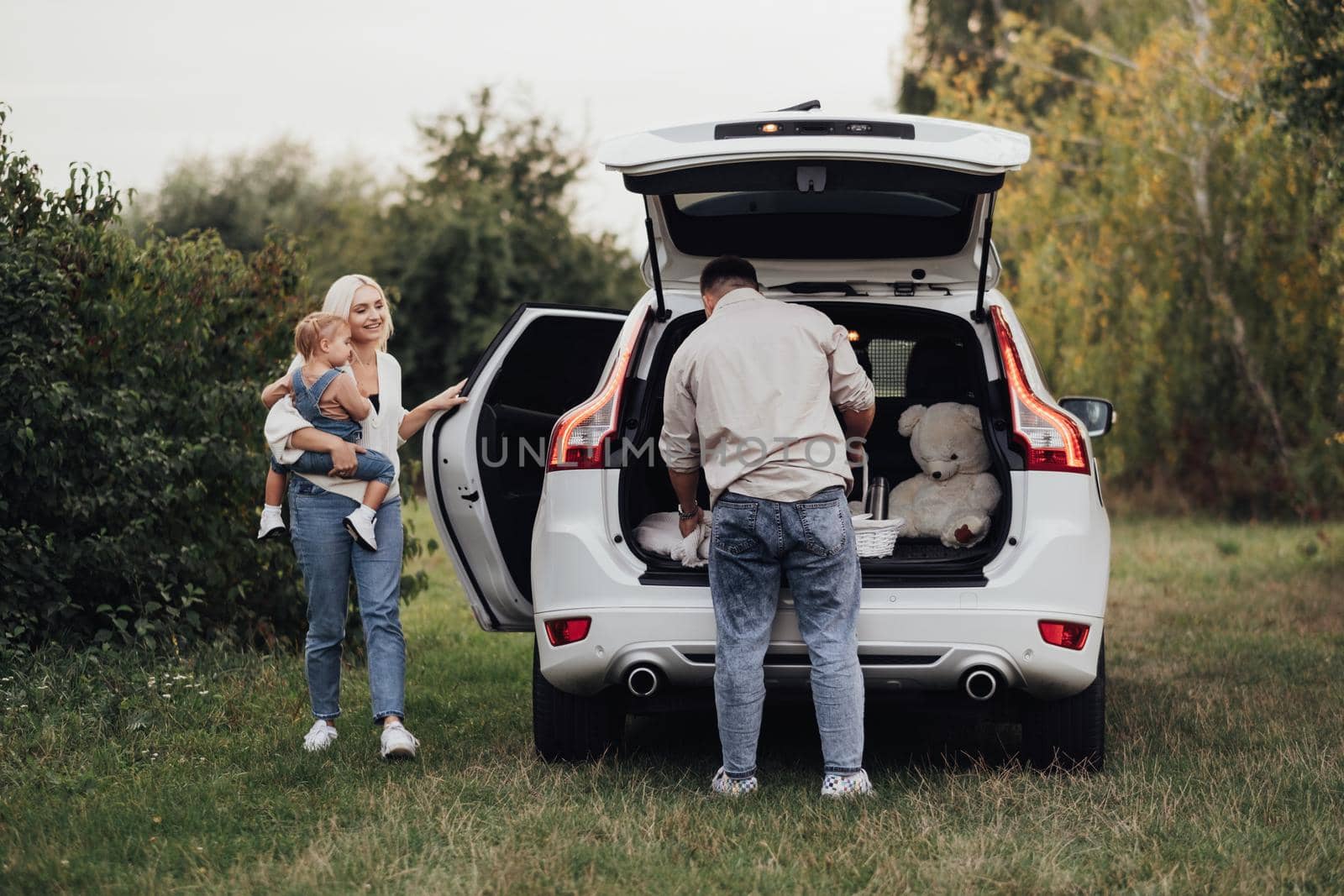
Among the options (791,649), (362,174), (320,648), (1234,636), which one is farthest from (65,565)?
(362,174)

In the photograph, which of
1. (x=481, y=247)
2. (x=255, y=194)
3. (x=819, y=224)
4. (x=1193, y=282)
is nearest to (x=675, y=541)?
(x=819, y=224)

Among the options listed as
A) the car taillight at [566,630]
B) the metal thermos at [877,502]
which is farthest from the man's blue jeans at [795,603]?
→ the metal thermos at [877,502]

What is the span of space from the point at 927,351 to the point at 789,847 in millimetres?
2429

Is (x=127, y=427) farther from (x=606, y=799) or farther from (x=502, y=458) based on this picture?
(x=606, y=799)

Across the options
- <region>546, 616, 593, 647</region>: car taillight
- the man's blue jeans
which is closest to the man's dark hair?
the man's blue jeans

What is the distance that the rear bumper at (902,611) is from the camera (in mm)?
4688

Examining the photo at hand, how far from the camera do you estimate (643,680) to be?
15.9ft

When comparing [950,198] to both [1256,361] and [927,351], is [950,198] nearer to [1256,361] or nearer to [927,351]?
[927,351]

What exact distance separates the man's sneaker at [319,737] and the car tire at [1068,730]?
8.07 ft

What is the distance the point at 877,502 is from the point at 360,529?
1.89 meters

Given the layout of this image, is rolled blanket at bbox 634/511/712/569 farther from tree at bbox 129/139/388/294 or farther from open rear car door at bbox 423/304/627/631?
tree at bbox 129/139/388/294

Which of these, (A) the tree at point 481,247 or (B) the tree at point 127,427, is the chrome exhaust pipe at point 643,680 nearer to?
(B) the tree at point 127,427

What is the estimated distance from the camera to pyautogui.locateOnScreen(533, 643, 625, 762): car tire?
5246 millimetres

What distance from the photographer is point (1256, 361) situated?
15.2 meters
